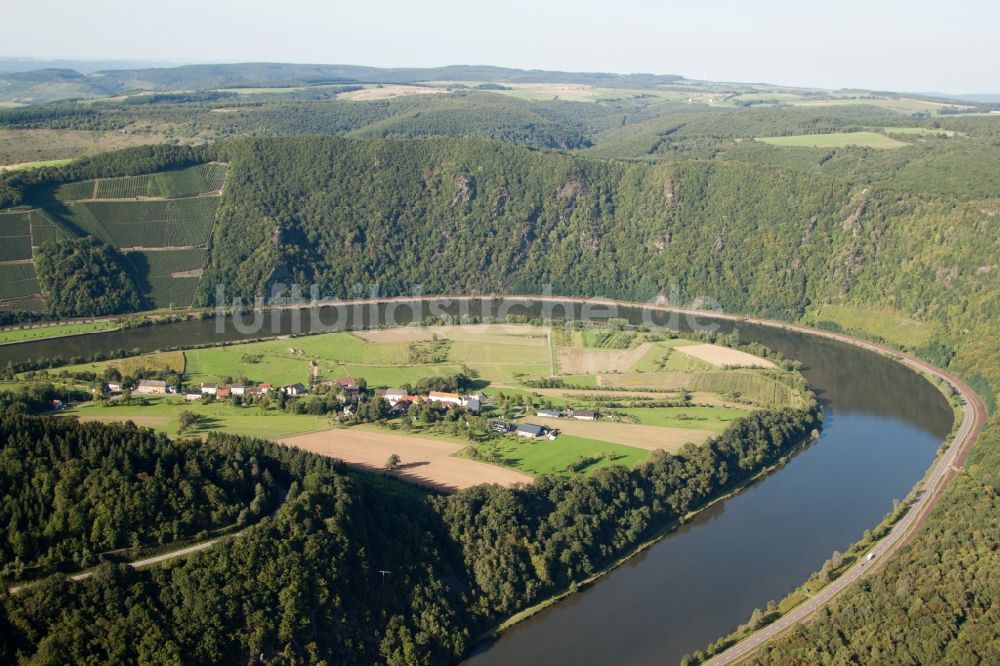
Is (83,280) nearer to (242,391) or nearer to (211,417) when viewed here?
(242,391)

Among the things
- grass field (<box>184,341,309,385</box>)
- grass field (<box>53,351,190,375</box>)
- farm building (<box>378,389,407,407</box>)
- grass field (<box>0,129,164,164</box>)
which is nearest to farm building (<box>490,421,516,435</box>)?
farm building (<box>378,389,407,407</box>)

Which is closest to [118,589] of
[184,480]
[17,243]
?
[184,480]

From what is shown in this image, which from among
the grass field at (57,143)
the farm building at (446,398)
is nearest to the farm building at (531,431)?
the farm building at (446,398)

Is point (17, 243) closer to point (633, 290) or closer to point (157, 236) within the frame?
point (157, 236)

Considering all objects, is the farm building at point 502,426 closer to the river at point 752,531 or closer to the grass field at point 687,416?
the grass field at point 687,416

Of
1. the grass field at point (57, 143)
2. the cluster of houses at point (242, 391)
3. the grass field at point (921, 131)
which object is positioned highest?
the grass field at point (921, 131)

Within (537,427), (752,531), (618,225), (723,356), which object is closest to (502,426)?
(537,427)

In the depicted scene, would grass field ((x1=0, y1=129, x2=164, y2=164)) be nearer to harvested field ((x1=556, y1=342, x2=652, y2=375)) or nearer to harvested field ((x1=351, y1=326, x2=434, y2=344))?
harvested field ((x1=351, y1=326, x2=434, y2=344))
